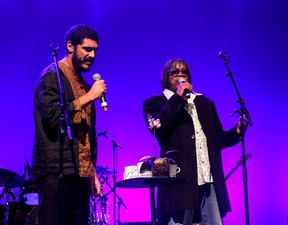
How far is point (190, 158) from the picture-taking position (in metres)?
3.04

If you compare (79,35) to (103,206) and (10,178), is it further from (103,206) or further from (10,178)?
(103,206)

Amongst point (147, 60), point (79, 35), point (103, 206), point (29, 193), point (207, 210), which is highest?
point (147, 60)

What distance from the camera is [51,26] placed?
20.7 ft

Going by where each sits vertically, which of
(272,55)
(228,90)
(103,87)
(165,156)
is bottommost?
(165,156)

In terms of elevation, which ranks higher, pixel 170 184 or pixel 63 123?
pixel 63 123

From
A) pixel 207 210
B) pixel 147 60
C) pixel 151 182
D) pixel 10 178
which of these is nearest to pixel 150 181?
pixel 151 182

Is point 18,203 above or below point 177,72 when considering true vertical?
below

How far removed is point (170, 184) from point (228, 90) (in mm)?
3359

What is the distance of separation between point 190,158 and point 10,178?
2.91 metres

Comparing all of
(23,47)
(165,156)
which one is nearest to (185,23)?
(23,47)

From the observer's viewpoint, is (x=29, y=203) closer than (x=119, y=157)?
Yes

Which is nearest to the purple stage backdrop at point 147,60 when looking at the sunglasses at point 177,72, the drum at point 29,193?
the drum at point 29,193

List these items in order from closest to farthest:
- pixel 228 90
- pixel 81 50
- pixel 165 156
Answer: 1. pixel 81 50
2. pixel 165 156
3. pixel 228 90

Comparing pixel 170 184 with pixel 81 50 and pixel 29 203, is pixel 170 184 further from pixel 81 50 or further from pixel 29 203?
pixel 29 203
